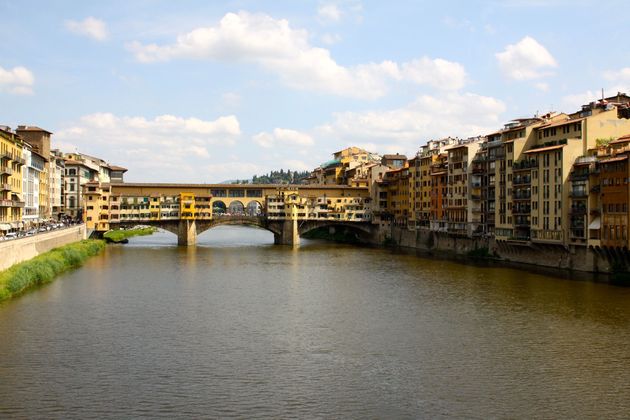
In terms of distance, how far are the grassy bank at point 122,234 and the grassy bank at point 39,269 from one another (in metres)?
26.5

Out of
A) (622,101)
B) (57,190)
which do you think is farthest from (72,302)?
(57,190)

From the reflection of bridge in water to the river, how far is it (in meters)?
40.6

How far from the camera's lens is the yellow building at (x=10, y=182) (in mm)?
62000

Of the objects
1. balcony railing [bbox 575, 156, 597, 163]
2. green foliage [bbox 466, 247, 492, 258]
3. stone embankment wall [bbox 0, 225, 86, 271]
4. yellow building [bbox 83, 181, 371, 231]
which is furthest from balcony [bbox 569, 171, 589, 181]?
yellow building [bbox 83, 181, 371, 231]

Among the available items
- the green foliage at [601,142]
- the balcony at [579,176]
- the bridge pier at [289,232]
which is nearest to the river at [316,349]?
the balcony at [579,176]

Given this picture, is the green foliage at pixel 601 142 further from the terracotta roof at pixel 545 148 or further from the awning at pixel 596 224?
the awning at pixel 596 224

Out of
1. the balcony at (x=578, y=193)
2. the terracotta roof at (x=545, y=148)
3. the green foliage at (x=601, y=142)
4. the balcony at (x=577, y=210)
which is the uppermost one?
the green foliage at (x=601, y=142)

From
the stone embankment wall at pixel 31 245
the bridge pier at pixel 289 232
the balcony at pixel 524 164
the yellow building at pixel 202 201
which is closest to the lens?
the stone embankment wall at pixel 31 245

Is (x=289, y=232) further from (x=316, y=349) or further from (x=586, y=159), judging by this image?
(x=316, y=349)

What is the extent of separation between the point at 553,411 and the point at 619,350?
9054mm

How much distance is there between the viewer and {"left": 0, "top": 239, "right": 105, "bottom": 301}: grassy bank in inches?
1602

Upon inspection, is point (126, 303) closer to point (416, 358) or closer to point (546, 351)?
point (416, 358)

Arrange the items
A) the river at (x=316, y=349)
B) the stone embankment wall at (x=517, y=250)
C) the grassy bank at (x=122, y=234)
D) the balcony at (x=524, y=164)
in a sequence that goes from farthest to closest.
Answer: the grassy bank at (x=122, y=234), the balcony at (x=524, y=164), the stone embankment wall at (x=517, y=250), the river at (x=316, y=349)

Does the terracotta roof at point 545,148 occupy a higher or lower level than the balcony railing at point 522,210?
higher
